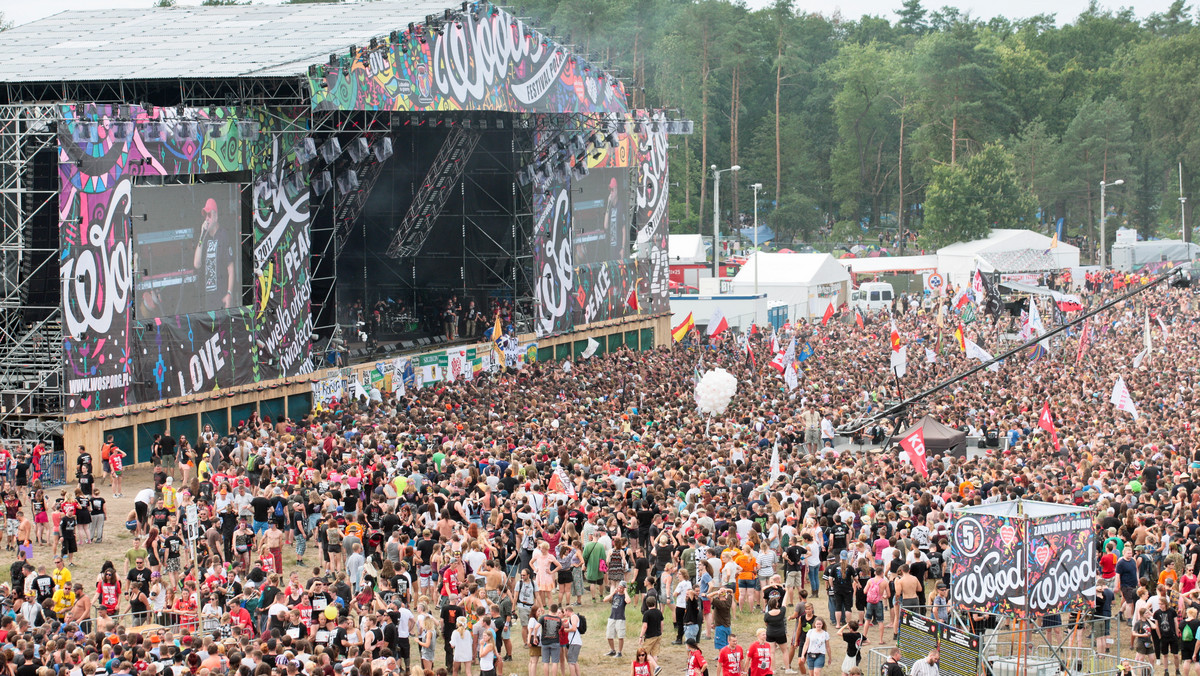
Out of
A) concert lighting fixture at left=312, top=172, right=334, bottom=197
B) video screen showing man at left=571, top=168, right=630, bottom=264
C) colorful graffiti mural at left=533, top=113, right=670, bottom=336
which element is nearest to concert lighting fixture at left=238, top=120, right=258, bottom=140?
concert lighting fixture at left=312, top=172, right=334, bottom=197

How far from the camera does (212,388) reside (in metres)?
30.9

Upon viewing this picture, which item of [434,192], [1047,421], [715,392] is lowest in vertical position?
[715,392]

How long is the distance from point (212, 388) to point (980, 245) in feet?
166

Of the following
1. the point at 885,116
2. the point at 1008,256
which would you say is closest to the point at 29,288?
the point at 1008,256

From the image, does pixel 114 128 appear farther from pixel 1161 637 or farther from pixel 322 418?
pixel 1161 637

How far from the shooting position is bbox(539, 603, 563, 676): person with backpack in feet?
52.7

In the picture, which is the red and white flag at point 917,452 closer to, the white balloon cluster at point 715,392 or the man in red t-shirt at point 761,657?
the white balloon cluster at point 715,392

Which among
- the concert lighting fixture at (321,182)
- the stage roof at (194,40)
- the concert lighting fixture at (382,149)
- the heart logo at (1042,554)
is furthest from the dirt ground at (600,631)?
the concert lighting fixture at (382,149)

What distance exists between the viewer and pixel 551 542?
19422 mm

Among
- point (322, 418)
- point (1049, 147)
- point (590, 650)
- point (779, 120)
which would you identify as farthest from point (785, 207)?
point (590, 650)

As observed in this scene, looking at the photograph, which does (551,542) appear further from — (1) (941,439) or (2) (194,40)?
(2) (194,40)

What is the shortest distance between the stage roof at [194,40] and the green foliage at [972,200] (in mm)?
43730

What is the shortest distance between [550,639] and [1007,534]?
4794 millimetres

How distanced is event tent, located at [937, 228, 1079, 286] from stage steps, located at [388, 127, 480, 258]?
113ft
